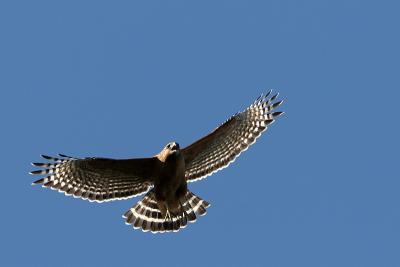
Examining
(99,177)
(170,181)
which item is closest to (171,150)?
(170,181)

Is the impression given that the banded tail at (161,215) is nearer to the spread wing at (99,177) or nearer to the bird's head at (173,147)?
the spread wing at (99,177)

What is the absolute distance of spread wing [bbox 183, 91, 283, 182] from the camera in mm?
18344

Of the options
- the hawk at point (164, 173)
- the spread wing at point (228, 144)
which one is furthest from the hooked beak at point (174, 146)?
the spread wing at point (228, 144)

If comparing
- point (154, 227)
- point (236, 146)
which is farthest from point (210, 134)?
point (154, 227)

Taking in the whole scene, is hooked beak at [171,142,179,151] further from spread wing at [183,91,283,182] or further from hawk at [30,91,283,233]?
spread wing at [183,91,283,182]

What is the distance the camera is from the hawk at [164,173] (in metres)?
17.6

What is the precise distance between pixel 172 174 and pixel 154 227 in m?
1.13

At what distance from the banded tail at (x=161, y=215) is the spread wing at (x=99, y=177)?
333 millimetres

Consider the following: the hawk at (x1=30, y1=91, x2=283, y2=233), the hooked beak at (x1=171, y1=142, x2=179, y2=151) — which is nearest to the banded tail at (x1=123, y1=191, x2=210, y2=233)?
the hawk at (x1=30, y1=91, x2=283, y2=233)

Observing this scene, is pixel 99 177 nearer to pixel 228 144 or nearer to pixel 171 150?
pixel 171 150

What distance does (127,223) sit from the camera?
1828 centimetres

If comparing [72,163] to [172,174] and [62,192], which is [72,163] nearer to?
[62,192]

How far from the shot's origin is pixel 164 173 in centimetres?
1770

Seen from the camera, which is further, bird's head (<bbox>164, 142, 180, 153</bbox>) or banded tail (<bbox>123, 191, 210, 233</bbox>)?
banded tail (<bbox>123, 191, 210, 233</bbox>)
